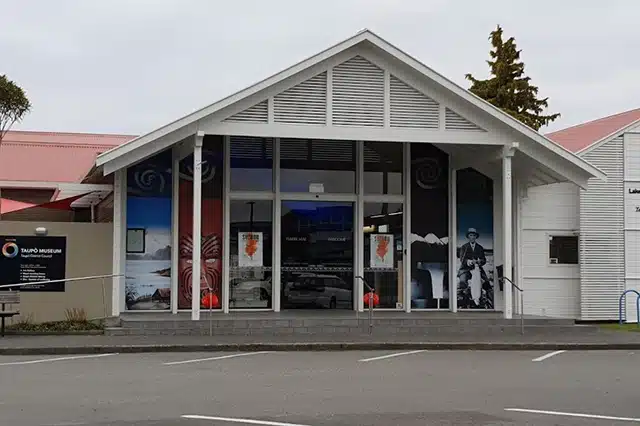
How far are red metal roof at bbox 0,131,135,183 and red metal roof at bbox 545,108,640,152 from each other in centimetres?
1571

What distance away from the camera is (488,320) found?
63.3ft

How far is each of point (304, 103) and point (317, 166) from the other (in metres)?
2.86

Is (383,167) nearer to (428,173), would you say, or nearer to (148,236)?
(428,173)

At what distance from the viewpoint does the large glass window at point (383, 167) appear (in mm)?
21453

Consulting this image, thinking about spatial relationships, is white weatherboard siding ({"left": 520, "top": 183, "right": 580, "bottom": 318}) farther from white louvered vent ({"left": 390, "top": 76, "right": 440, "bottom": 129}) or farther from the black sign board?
the black sign board

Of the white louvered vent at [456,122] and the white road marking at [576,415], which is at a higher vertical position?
the white louvered vent at [456,122]

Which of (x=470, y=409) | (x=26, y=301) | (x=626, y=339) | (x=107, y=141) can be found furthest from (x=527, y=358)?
(x=107, y=141)

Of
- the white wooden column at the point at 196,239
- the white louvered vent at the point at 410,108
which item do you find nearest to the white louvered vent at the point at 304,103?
the white louvered vent at the point at 410,108

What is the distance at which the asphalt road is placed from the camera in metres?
9.20

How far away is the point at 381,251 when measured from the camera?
21.4 m

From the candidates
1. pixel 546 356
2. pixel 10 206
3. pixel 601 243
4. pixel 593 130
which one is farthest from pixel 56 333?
pixel 593 130

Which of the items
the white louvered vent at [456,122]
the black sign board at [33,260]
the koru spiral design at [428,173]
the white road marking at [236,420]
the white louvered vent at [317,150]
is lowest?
the white road marking at [236,420]

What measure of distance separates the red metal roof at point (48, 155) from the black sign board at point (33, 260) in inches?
478

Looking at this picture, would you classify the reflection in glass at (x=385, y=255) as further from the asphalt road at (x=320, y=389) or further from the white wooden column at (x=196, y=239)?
the asphalt road at (x=320, y=389)
